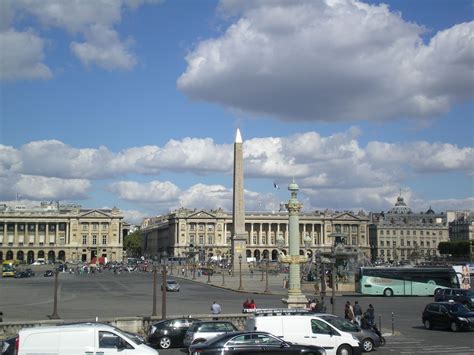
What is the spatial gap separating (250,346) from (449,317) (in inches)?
599

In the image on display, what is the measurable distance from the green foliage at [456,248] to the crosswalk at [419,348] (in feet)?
488

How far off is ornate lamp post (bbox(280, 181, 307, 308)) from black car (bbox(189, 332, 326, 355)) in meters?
14.5

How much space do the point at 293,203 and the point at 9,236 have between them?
530ft

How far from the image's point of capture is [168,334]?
24109mm

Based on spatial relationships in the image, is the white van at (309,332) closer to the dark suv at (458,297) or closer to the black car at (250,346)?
the black car at (250,346)

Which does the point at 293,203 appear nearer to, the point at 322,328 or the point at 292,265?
the point at 292,265

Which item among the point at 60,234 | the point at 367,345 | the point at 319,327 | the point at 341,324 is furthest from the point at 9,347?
the point at 60,234

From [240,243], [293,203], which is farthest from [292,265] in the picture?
[240,243]

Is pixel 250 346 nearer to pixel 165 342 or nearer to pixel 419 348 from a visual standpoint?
pixel 165 342

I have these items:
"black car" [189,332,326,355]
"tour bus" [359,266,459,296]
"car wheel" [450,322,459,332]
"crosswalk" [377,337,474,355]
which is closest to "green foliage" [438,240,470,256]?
"tour bus" [359,266,459,296]

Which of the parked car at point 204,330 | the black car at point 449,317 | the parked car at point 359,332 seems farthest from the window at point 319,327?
the black car at point 449,317

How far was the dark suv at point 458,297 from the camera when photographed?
127ft

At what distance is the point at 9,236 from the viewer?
181 m

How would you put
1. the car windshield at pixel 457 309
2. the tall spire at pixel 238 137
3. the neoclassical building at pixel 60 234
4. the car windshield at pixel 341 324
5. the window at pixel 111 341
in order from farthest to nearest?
the neoclassical building at pixel 60 234, the tall spire at pixel 238 137, the car windshield at pixel 457 309, the car windshield at pixel 341 324, the window at pixel 111 341
